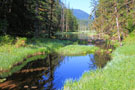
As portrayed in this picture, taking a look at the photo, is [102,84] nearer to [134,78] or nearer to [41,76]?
[134,78]

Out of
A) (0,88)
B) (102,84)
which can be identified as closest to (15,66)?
(0,88)

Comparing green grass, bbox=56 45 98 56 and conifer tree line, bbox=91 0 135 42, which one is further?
green grass, bbox=56 45 98 56

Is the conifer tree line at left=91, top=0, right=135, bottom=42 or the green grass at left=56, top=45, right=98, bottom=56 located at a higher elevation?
the conifer tree line at left=91, top=0, right=135, bottom=42

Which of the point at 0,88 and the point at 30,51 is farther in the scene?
the point at 30,51

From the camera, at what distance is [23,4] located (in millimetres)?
19203

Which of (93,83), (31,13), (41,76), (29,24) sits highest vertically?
(31,13)

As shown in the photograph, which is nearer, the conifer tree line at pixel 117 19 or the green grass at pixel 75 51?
the conifer tree line at pixel 117 19

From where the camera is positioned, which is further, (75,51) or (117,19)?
(75,51)

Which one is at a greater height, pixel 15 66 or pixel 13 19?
pixel 13 19

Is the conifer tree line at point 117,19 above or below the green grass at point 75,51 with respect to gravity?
above

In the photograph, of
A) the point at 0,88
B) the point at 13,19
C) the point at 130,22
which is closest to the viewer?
the point at 0,88

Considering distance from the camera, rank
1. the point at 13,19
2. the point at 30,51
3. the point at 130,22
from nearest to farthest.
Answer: the point at 30,51 < the point at 13,19 < the point at 130,22

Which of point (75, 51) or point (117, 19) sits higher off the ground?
point (117, 19)

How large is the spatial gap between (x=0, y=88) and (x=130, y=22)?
2443 cm
